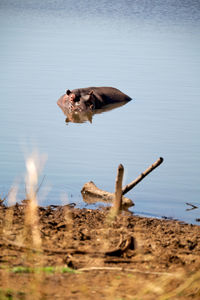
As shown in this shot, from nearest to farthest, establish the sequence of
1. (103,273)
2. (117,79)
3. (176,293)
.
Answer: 1. (176,293)
2. (103,273)
3. (117,79)

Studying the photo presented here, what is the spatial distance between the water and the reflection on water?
261 mm

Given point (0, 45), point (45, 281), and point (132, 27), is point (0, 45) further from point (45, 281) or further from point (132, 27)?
point (45, 281)

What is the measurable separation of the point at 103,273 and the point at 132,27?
106ft

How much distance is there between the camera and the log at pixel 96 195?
8.37 m

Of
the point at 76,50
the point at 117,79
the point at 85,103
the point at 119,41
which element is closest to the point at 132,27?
the point at 119,41

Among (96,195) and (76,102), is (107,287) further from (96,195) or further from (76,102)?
(76,102)

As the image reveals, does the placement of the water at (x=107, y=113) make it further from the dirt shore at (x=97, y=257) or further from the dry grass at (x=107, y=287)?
the dry grass at (x=107, y=287)

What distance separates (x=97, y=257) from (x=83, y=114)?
9.74 metres

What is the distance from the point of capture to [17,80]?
18.8m

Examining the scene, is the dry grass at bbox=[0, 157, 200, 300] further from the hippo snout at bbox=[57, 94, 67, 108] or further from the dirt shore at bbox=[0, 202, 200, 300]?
the hippo snout at bbox=[57, 94, 67, 108]

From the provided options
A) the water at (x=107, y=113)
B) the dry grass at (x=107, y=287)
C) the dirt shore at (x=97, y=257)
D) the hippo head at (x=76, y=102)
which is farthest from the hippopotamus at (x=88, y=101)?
the dry grass at (x=107, y=287)

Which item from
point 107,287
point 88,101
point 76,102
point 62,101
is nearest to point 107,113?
point 88,101

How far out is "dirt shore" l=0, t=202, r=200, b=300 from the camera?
4.94 meters

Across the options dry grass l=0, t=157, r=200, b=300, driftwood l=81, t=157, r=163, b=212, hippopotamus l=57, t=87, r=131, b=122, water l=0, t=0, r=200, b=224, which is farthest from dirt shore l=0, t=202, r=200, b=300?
hippopotamus l=57, t=87, r=131, b=122
